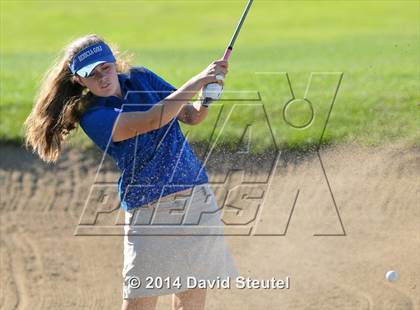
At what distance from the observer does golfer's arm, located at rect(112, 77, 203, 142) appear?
15.1 ft

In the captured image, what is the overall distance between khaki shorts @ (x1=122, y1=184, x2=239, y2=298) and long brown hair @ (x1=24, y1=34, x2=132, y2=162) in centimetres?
59

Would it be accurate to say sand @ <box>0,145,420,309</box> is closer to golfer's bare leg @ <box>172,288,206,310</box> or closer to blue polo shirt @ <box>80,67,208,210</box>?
golfer's bare leg @ <box>172,288,206,310</box>

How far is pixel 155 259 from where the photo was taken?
4.91 meters

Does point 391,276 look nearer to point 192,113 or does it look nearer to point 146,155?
point 192,113

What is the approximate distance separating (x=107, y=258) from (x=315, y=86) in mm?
4381

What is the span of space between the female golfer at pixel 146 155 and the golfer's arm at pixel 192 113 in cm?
1

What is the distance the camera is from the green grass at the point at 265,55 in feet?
30.3

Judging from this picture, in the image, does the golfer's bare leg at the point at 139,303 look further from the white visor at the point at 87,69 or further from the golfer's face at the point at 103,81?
the white visor at the point at 87,69

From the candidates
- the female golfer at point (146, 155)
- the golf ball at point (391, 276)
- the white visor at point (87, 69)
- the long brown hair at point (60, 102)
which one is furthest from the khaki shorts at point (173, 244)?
the golf ball at point (391, 276)

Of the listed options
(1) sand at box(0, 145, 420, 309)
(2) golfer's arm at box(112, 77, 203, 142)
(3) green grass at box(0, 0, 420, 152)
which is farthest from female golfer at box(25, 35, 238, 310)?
(3) green grass at box(0, 0, 420, 152)

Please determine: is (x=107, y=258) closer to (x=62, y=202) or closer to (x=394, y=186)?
(x=62, y=202)

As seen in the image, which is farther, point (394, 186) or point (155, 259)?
point (394, 186)

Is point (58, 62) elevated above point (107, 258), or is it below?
below

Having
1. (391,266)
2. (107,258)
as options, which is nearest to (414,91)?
(391,266)
